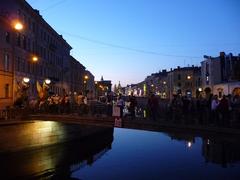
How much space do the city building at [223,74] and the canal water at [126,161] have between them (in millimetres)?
27547

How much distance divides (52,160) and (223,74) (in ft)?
174

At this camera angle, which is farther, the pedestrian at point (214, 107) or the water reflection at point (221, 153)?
the water reflection at point (221, 153)

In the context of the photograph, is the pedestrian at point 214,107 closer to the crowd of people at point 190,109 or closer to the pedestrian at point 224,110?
the crowd of people at point 190,109

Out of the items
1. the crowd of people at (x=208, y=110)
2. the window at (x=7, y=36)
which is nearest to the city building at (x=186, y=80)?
the window at (x=7, y=36)

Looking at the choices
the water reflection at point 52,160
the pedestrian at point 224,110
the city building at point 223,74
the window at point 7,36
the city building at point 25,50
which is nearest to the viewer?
the pedestrian at point 224,110

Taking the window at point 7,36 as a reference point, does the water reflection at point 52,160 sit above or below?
below

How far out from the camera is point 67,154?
105ft

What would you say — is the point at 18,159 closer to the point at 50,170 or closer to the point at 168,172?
the point at 50,170

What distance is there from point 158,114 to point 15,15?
2919cm

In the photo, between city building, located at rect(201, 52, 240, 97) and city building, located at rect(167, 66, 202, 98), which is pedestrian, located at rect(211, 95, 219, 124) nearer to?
city building, located at rect(201, 52, 240, 97)

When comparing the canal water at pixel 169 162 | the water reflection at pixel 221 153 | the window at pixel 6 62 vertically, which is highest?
the window at pixel 6 62

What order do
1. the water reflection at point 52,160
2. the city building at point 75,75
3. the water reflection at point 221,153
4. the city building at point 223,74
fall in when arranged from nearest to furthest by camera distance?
the water reflection at point 52,160
the water reflection at point 221,153
the city building at point 223,74
the city building at point 75,75

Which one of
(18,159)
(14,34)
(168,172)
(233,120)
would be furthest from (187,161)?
(14,34)

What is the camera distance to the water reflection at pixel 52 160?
2430 centimetres
